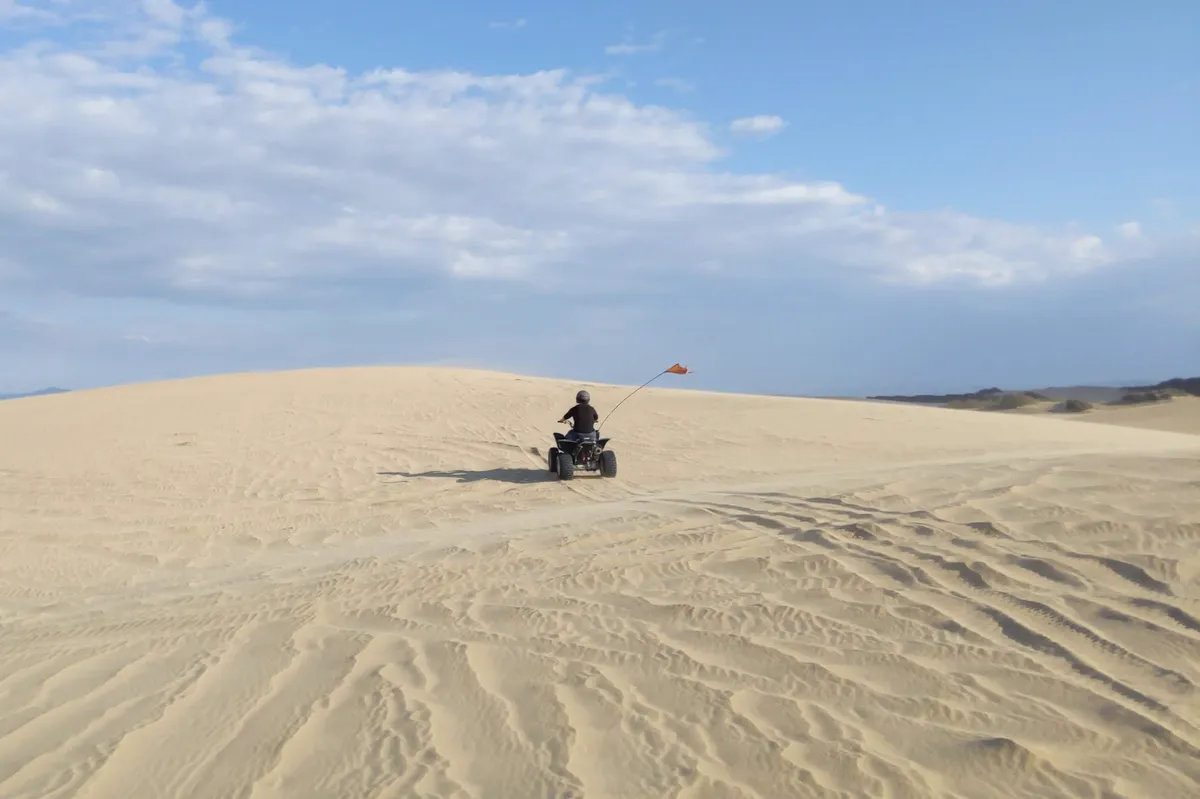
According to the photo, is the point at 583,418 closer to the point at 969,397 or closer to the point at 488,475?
the point at 488,475

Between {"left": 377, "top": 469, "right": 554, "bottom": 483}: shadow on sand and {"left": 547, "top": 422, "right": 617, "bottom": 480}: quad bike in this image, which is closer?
{"left": 547, "top": 422, "right": 617, "bottom": 480}: quad bike

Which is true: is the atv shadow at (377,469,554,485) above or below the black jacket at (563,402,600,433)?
below

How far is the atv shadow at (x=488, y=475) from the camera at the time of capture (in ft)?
45.0

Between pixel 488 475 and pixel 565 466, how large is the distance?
58.7 inches

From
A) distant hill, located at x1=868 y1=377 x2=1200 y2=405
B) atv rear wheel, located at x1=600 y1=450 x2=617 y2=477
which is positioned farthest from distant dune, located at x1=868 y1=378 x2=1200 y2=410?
atv rear wheel, located at x1=600 y1=450 x2=617 y2=477

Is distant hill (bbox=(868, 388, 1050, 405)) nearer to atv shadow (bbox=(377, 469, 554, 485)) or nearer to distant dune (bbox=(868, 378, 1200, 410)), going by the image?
distant dune (bbox=(868, 378, 1200, 410))

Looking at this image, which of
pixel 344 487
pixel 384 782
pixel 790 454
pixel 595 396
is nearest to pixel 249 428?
pixel 344 487

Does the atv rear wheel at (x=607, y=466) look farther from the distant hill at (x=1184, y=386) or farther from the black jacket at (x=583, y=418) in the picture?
the distant hill at (x=1184, y=386)

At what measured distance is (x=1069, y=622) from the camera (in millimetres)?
4996

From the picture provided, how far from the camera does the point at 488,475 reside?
14.1m

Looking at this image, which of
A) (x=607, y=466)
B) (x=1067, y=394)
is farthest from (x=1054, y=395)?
(x=607, y=466)

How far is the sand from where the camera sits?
3762mm

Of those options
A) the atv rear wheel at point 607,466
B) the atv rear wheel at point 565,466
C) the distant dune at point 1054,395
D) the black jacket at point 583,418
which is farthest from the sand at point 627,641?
the distant dune at point 1054,395

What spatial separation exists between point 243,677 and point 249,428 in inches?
549
